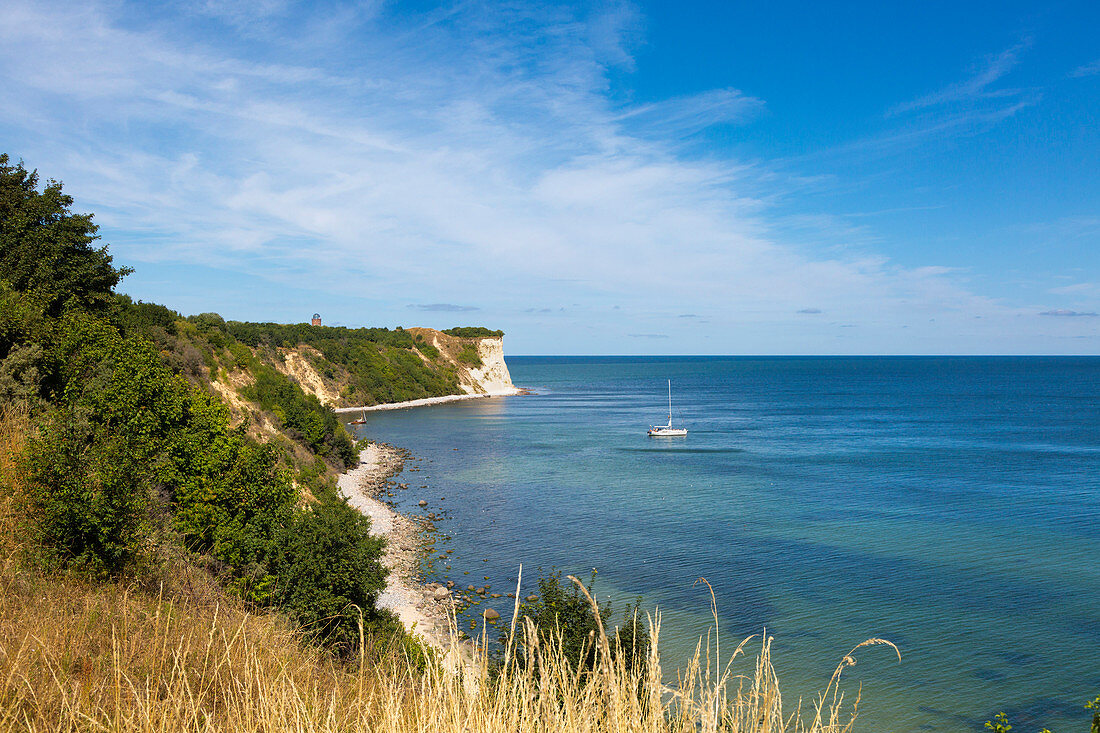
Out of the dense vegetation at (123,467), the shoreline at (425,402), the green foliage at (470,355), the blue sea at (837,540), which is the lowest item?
the blue sea at (837,540)

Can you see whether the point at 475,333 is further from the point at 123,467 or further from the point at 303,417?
the point at 123,467

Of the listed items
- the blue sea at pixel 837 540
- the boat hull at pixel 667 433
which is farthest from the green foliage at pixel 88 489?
the boat hull at pixel 667 433

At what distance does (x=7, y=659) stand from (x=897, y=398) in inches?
5292

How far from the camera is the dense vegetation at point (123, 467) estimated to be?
1057cm

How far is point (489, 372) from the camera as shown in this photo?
141 metres

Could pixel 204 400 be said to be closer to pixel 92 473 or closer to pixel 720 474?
pixel 92 473

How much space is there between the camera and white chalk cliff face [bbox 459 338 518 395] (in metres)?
137

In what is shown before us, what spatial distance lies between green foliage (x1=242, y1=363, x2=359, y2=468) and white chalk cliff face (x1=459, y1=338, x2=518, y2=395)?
82.2m

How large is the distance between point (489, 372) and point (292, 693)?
137m

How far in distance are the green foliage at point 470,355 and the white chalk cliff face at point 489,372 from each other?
2.90ft

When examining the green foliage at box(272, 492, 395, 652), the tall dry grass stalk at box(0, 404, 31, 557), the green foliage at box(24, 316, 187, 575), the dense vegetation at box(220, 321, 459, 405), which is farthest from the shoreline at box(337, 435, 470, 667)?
the dense vegetation at box(220, 321, 459, 405)

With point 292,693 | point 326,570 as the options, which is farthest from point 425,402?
point 292,693

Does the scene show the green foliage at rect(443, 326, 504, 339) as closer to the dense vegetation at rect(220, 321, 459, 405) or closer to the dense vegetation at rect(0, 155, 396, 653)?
the dense vegetation at rect(220, 321, 459, 405)

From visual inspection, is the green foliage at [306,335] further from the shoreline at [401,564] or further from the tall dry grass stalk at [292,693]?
the tall dry grass stalk at [292,693]
